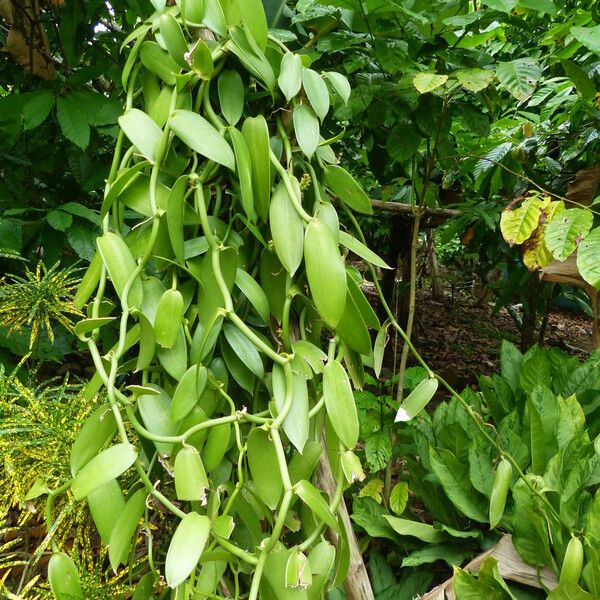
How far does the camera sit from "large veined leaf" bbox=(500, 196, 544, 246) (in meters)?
0.91

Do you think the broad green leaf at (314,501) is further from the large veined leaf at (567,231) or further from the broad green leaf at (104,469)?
the large veined leaf at (567,231)

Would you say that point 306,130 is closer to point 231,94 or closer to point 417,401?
point 231,94

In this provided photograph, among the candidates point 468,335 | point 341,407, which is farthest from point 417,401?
point 468,335

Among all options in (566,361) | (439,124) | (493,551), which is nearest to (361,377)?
(493,551)

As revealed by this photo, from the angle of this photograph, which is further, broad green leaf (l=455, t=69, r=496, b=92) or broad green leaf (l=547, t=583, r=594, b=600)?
broad green leaf (l=455, t=69, r=496, b=92)

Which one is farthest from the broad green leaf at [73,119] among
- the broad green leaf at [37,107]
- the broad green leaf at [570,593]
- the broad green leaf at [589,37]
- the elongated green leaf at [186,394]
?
the broad green leaf at [570,593]

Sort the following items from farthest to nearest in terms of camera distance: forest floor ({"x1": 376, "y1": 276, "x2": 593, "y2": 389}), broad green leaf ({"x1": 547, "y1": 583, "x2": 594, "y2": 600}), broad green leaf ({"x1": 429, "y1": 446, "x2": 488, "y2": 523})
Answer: forest floor ({"x1": 376, "y1": 276, "x2": 593, "y2": 389}) < broad green leaf ({"x1": 429, "y1": 446, "x2": 488, "y2": 523}) < broad green leaf ({"x1": 547, "y1": 583, "x2": 594, "y2": 600})

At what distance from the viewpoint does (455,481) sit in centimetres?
82

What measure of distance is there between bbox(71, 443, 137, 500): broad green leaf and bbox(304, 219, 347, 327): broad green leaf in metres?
0.14

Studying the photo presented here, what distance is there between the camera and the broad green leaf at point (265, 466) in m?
0.36

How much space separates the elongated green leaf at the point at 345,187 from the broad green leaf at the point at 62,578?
33 cm

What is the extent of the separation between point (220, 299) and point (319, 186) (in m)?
0.13

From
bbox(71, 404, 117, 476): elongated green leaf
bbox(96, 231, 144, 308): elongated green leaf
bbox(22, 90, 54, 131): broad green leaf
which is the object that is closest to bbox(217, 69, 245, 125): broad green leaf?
bbox(96, 231, 144, 308): elongated green leaf

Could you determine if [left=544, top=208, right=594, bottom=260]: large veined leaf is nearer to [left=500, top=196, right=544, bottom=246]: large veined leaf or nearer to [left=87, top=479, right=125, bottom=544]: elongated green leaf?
[left=500, top=196, right=544, bottom=246]: large veined leaf
